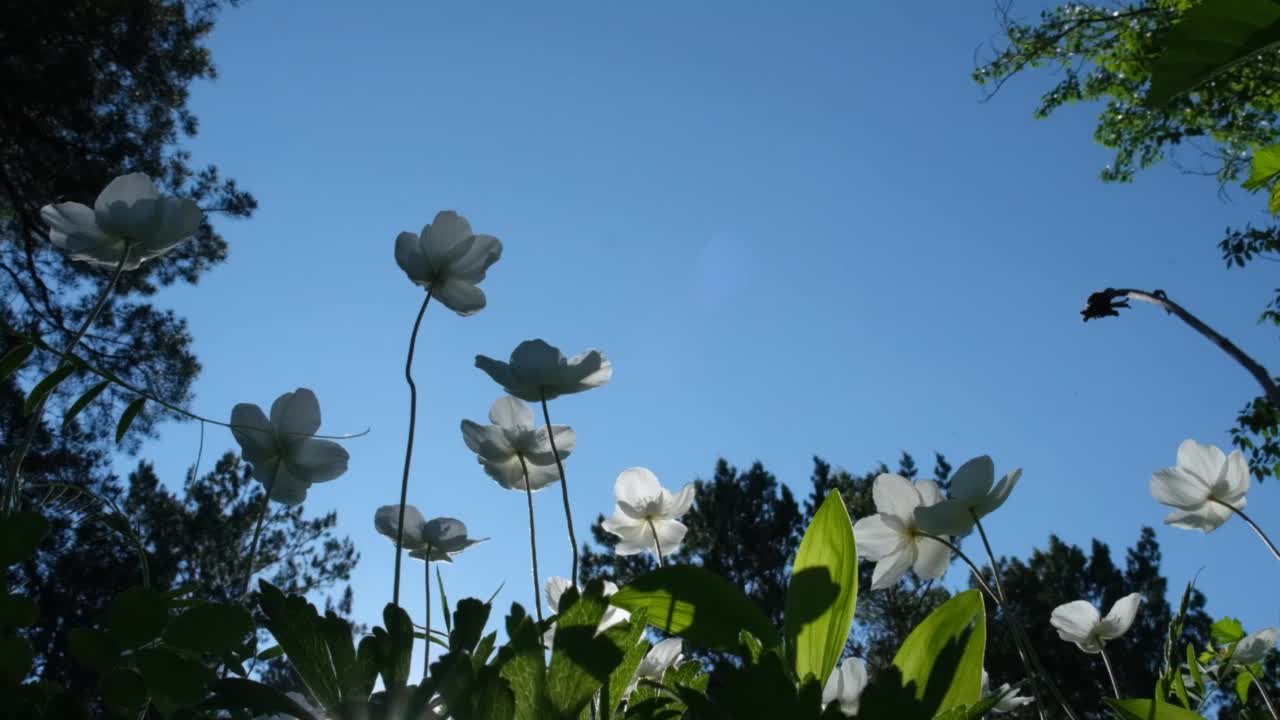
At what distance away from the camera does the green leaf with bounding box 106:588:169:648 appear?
0.45 meters

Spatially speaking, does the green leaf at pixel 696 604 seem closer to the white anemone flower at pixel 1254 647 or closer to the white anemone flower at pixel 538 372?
the white anemone flower at pixel 538 372

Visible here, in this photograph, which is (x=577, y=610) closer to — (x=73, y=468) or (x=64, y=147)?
(x=73, y=468)

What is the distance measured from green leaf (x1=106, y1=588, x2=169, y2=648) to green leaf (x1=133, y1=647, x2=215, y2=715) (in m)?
0.02

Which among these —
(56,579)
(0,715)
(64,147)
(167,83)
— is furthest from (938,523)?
(167,83)

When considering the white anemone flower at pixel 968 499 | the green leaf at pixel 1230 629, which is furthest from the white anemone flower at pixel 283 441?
the green leaf at pixel 1230 629

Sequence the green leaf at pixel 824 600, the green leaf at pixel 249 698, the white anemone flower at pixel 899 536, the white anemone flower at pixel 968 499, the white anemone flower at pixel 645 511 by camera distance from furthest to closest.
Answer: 1. the white anemone flower at pixel 645 511
2. the white anemone flower at pixel 899 536
3. the white anemone flower at pixel 968 499
4. the green leaf at pixel 824 600
5. the green leaf at pixel 249 698


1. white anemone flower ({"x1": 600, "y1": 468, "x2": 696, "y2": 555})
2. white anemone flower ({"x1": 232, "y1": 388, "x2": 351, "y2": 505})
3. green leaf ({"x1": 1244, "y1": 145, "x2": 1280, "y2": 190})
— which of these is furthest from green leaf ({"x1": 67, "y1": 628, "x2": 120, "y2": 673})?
green leaf ({"x1": 1244, "y1": 145, "x2": 1280, "y2": 190})

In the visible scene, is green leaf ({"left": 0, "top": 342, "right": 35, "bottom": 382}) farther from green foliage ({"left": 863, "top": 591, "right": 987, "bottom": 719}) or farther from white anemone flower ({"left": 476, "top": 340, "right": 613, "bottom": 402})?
green foliage ({"left": 863, "top": 591, "right": 987, "bottom": 719})

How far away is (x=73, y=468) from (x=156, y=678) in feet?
25.9

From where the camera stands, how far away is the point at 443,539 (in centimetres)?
87

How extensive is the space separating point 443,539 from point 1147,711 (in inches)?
23.7

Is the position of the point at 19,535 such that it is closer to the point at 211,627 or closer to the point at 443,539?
the point at 211,627

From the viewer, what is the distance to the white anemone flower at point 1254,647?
0.87m

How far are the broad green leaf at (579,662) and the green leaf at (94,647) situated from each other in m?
0.22
